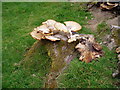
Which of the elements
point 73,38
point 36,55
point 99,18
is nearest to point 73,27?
point 73,38

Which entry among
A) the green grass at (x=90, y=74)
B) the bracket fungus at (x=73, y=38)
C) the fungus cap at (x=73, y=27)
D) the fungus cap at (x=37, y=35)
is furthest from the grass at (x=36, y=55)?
the fungus cap at (x=73, y=27)

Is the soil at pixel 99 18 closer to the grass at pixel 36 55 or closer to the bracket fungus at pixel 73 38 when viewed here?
the grass at pixel 36 55

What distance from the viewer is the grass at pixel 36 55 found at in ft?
24.0

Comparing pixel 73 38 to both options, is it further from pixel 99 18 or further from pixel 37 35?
pixel 99 18

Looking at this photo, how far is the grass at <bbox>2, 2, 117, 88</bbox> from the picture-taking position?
24.0ft

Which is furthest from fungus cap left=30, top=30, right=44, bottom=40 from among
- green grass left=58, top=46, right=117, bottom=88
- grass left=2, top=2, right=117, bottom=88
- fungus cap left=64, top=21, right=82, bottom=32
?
green grass left=58, top=46, right=117, bottom=88

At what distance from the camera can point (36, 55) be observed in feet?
28.1

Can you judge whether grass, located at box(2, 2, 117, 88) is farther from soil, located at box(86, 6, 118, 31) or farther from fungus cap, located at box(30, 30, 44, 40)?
fungus cap, located at box(30, 30, 44, 40)

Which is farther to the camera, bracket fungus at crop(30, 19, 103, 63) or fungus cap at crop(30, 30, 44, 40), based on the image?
fungus cap at crop(30, 30, 44, 40)

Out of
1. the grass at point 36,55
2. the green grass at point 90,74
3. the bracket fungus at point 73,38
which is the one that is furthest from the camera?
the bracket fungus at point 73,38

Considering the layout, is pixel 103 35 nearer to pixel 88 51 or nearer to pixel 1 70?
pixel 88 51

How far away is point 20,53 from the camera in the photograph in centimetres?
1002

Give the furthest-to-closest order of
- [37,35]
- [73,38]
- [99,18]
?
[99,18]
[37,35]
[73,38]

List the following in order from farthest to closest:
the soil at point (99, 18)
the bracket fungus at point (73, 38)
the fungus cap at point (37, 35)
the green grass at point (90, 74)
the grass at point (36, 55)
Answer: the soil at point (99, 18)
the fungus cap at point (37, 35)
the bracket fungus at point (73, 38)
the grass at point (36, 55)
the green grass at point (90, 74)
